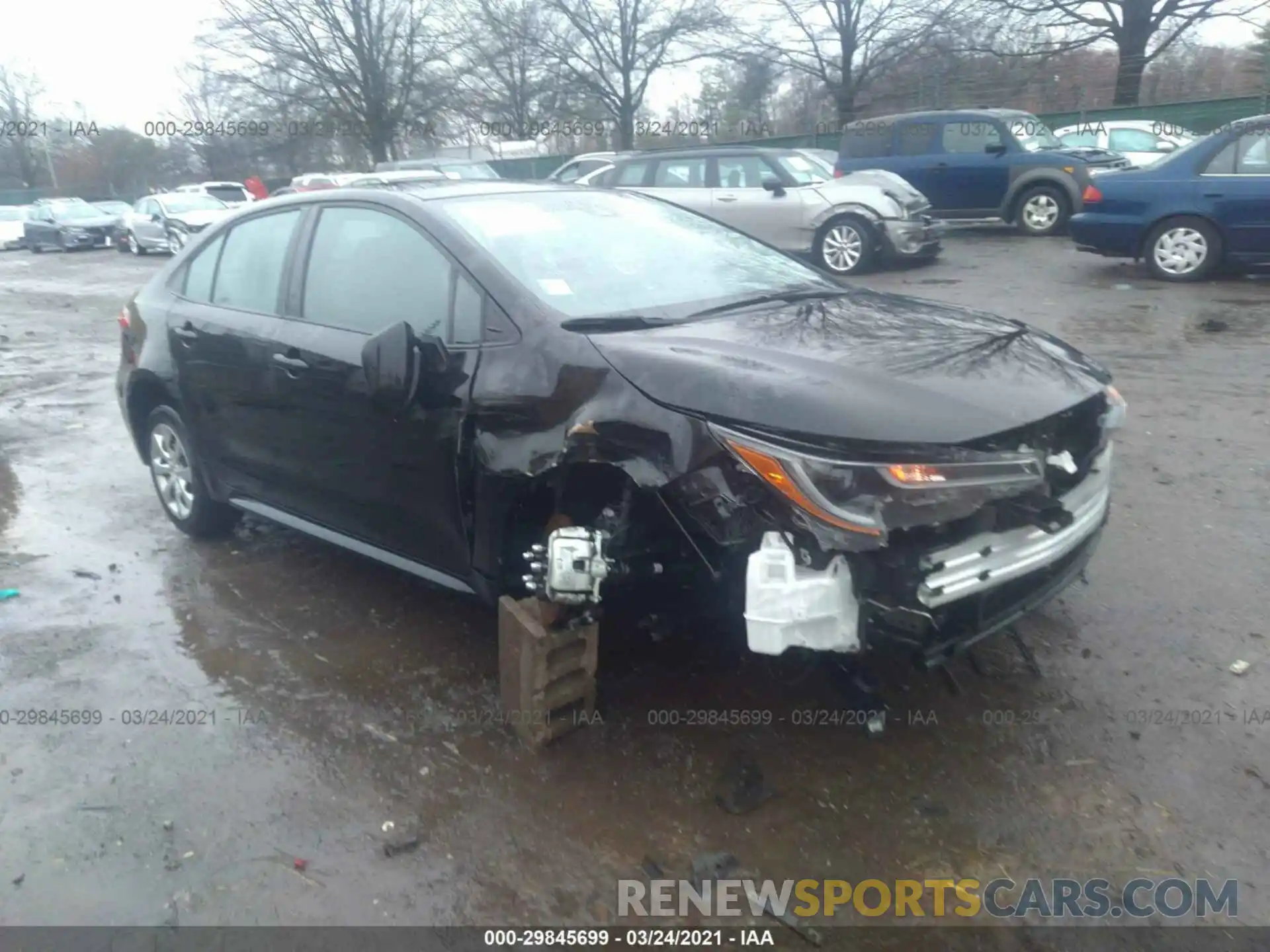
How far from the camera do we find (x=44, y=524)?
230 inches

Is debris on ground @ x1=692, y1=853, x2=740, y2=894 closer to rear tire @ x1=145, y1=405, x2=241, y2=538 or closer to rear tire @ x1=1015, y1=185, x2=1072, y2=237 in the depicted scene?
rear tire @ x1=145, y1=405, x2=241, y2=538

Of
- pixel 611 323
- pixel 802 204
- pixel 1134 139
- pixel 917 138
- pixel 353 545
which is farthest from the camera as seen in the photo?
pixel 1134 139

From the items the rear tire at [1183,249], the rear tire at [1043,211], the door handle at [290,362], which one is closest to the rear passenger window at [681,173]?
the rear tire at [1043,211]

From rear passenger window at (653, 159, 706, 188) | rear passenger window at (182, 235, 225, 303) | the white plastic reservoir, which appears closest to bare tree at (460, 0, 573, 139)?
rear passenger window at (653, 159, 706, 188)

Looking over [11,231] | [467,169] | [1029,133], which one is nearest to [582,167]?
[467,169]

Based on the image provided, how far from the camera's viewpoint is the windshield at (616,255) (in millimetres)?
3682

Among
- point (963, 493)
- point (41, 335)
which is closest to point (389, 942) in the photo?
point (963, 493)

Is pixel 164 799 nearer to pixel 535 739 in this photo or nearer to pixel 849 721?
pixel 535 739

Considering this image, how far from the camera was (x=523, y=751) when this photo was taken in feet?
11.3

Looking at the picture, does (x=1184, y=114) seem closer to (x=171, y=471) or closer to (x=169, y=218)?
(x=169, y=218)

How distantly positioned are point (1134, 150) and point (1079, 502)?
60.9 feet

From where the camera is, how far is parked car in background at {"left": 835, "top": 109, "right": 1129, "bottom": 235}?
15305mm

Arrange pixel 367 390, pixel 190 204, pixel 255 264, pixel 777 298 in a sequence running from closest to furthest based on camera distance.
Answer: pixel 367 390 → pixel 777 298 → pixel 255 264 → pixel 190 204

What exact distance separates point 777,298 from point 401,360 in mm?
1412
